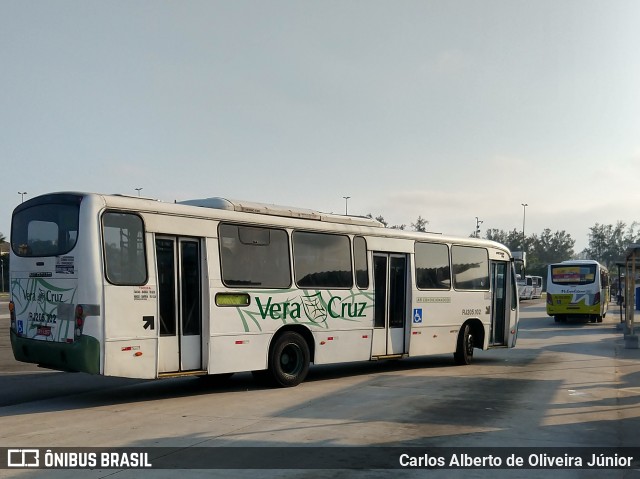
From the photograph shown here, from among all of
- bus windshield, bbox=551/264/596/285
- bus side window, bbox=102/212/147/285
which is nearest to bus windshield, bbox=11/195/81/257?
bus side window, bbox=102/212/147/285

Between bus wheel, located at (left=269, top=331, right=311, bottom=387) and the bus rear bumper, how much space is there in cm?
354

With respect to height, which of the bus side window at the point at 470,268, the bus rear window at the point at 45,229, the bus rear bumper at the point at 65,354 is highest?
the bus rear window at the point at 45,229

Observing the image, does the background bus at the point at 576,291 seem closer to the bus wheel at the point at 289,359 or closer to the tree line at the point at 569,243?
the bus wheel at the point at 289,359

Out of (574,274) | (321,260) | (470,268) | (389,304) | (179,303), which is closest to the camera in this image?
(179,303)

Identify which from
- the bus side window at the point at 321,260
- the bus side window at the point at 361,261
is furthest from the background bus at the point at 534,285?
the bus side window at the point at 321,260

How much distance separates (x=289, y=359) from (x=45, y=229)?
485cm

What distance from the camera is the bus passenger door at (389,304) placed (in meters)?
14.7

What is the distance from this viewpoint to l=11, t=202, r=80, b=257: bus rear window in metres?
10.2

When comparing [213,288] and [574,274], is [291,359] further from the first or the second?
[574,274]

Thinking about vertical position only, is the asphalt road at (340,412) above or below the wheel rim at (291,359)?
below

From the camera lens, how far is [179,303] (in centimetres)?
1108

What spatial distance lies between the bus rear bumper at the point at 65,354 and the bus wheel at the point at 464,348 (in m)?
9.64

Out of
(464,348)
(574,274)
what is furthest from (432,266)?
(574,274)

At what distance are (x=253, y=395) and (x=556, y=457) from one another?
5.56 meters
